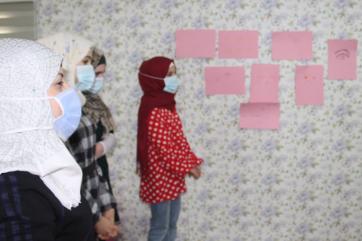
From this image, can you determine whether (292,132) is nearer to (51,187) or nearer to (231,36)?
(231,36)

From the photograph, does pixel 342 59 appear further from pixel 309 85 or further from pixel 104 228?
pixel 104 228

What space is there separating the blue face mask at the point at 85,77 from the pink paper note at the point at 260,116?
101cm

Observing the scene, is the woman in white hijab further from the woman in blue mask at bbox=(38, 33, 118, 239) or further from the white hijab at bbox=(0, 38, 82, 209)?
the woman in blue mask at bbox=(38, 33, 118, 239)

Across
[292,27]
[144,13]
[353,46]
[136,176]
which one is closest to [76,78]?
[144,13]

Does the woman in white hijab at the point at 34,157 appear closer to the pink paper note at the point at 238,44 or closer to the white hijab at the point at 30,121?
the white hijab at the point at 30,121

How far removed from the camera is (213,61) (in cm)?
234

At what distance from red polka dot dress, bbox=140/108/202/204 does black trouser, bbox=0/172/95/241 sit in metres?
1.12

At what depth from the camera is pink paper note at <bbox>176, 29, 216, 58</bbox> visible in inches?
91.6

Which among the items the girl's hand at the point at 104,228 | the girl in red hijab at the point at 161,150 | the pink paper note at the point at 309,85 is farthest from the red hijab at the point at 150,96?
the pink paper note at the point at 309,85

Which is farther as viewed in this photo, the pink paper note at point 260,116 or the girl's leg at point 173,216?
the pink paper note at point 260,116

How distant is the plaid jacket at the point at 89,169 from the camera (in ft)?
4.67

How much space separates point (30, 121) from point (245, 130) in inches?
67.2

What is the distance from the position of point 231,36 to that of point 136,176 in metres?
1.07

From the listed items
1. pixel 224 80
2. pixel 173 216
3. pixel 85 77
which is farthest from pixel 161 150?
pixel 224 80
